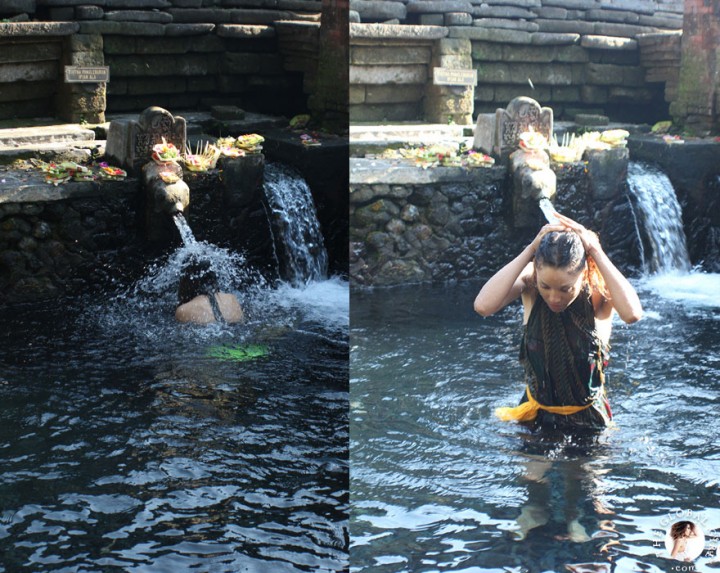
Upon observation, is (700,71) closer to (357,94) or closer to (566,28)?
(566,28)

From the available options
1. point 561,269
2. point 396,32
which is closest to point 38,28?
point 396,32

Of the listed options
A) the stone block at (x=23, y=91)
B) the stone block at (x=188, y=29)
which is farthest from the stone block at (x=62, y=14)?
the stone block at (x=188, y=29)

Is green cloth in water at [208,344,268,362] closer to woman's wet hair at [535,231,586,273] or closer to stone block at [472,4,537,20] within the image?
woman's wet hair at [535,231,586,273]

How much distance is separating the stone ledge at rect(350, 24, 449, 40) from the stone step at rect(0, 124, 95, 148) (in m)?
1.46

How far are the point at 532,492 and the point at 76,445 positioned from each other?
5.94 ft

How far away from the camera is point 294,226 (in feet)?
14.1

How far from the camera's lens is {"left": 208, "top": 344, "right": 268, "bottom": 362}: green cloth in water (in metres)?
4.13

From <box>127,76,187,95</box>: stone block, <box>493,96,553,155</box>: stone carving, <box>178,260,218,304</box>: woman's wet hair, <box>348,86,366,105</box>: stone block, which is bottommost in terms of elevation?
<box>178,260,218,304</box>: woman's wet hair

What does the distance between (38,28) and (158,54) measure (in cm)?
50

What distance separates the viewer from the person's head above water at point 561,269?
2598mm

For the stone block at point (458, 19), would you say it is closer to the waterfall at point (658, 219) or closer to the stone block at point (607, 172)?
the stone block at point (607, 172)

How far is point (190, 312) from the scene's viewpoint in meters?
4.16

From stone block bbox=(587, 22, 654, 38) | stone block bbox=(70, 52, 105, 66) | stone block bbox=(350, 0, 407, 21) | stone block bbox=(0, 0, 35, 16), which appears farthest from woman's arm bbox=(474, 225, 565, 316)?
stone block bbox=(0, 0, 35, 16)

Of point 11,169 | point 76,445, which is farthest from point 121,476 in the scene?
point 11,169
